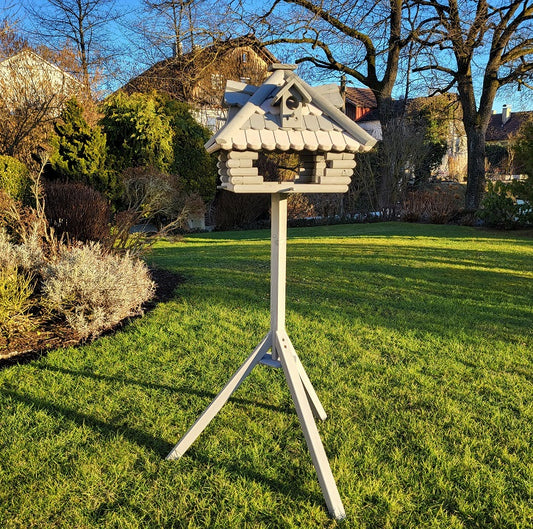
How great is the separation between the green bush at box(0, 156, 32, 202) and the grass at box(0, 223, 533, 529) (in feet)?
19.4

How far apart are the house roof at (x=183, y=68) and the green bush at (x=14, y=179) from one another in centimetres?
928

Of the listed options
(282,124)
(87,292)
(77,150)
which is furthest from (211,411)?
(77,150)

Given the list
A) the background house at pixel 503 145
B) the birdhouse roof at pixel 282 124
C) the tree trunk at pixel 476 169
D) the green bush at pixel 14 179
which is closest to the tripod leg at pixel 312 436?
the birdhouse roof at pixel 282 124

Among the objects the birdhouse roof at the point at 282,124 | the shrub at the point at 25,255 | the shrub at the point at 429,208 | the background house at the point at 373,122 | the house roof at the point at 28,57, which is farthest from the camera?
the background house at the point at 373,122

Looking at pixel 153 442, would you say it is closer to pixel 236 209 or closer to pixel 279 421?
pixel 279 421

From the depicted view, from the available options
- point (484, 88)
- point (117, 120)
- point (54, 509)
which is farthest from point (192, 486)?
point (484, 88)

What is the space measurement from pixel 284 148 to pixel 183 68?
1826 centimetres

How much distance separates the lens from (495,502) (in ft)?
7.16

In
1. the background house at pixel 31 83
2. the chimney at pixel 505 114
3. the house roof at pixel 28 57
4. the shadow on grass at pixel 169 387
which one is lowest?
the shadow on grass at pixel 169 387

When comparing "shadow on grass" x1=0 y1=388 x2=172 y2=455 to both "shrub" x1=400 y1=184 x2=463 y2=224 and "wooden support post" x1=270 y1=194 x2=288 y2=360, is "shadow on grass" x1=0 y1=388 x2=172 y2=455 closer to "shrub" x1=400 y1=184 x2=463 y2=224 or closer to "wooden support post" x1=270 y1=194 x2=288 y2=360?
"wooden support post" x1=270 y1=194 x2=288 y2=360

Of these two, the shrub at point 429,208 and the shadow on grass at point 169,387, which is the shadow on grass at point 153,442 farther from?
the shrub at point 429,208

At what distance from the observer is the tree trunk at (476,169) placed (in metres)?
15.7

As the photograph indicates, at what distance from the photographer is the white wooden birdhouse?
82.3 inches

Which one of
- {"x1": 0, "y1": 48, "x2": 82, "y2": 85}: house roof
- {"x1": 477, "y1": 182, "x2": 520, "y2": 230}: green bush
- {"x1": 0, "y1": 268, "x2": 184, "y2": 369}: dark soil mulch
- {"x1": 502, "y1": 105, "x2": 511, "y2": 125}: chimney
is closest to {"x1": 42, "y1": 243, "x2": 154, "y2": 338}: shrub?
{"x1": 0, "y1": 268, "x2": 184, "y2": 369}: dark soil mulch
